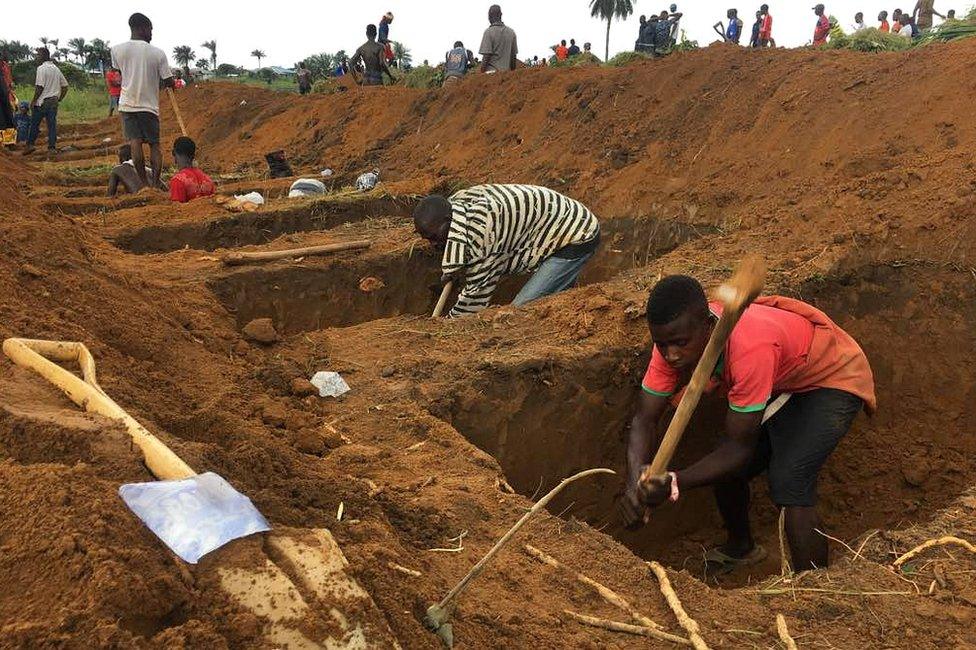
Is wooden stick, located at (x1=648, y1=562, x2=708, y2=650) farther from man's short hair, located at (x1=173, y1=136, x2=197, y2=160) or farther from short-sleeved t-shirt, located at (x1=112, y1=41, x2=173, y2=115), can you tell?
short-sleeved t-shirt, located at (x1=112, y1=41, x2=173, y2=115)

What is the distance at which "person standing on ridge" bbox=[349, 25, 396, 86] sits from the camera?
48.9 feet

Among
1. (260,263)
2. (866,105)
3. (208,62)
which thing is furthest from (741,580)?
(208,62)

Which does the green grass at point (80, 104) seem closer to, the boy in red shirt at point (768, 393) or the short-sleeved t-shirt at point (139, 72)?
the short-sleeved t-shirt at point (139, 72)

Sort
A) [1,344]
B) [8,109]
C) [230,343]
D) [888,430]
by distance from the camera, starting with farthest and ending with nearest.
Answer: [8,109] → [888,430] → [230,343] → [1,344]

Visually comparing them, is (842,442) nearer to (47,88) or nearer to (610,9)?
(47,88)

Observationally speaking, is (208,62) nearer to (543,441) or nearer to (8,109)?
(8,109)

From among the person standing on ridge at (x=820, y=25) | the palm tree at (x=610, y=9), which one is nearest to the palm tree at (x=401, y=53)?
the palm tree at (x=610, y=9)

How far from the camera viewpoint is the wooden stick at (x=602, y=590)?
2.22 m

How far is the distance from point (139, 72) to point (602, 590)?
8.17 metres

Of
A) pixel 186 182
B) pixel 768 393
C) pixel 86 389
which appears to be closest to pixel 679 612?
pixel 768 393

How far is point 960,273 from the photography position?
16.4ft

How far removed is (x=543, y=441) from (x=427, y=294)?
3.14 meters

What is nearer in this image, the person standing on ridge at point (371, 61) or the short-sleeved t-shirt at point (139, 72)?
the short-sleeved t-shirt at point (139, 72)

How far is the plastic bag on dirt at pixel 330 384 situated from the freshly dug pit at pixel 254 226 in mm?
4139
